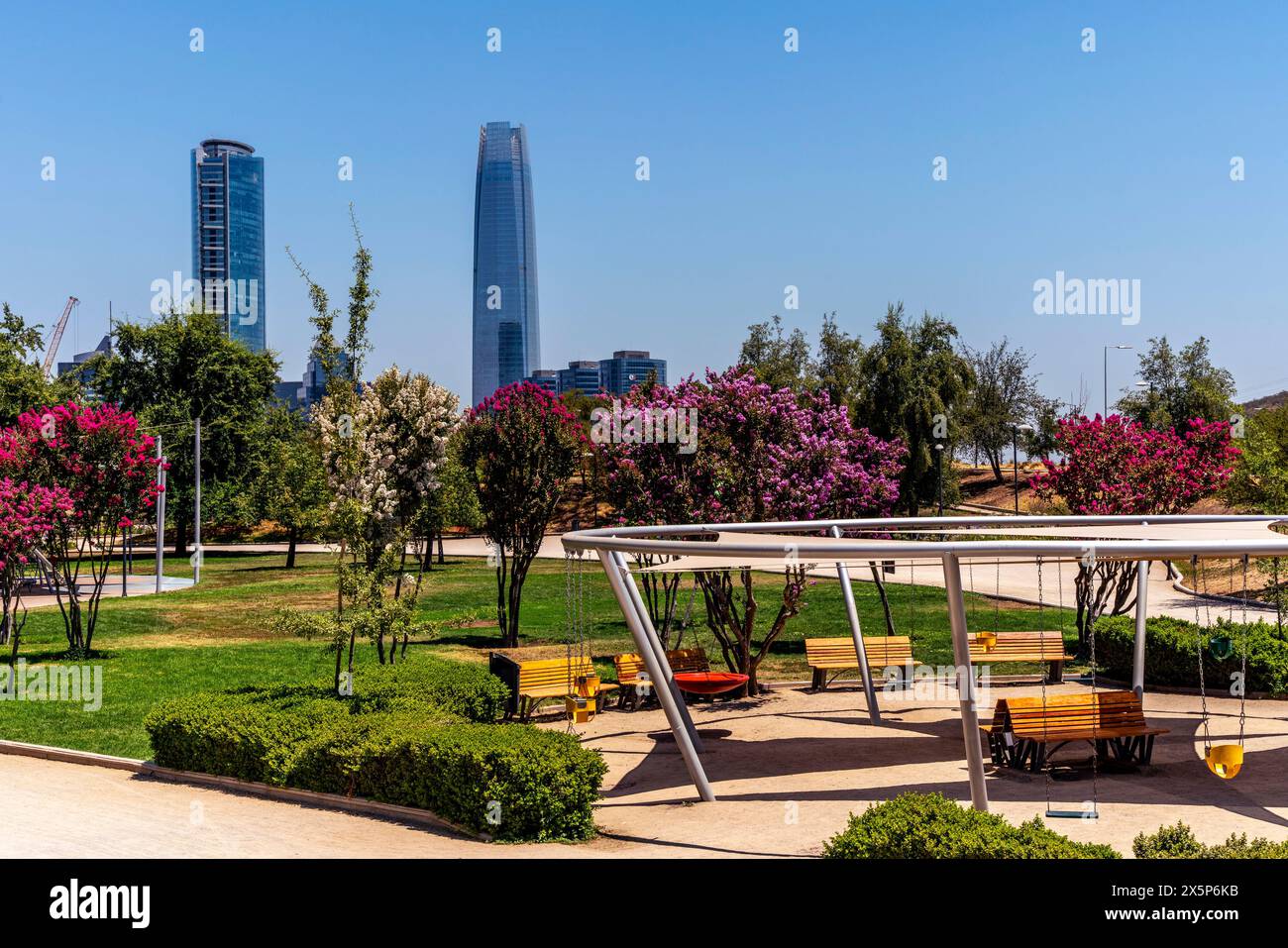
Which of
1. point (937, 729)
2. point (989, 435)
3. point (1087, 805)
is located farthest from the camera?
point (989, 435)

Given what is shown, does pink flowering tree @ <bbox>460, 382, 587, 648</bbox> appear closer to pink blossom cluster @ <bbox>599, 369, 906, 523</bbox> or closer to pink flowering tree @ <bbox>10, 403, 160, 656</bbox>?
pink blossom cluster @ <bbox>599, 369, 906, 523</bbox>

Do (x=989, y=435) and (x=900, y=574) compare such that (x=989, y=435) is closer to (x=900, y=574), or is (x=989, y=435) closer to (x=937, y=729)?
(x=900, y=574)

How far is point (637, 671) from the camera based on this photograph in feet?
57.3

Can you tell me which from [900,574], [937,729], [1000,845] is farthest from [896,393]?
[1000,845]

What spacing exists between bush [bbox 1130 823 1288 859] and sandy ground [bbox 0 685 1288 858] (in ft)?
5.77

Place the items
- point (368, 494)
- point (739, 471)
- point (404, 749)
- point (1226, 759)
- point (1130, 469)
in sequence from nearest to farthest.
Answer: point (1226, 759), point (404, 749), point (368, 494), point (739, 471), point (1130, 469)

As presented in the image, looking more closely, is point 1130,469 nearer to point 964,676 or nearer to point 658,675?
point 658,675

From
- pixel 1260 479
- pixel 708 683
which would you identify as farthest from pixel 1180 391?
pixel 708 683

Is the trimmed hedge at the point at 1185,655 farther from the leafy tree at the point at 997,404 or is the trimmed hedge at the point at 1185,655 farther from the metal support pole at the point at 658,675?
the leafy tree at the point at 997,404

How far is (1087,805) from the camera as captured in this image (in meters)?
11.2

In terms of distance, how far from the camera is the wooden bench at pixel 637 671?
1706 centimetres

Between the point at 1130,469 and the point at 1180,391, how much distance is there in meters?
50.0

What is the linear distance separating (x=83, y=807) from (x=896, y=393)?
4704 cm

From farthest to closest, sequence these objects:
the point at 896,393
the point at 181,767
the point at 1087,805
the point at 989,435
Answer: the point at 989,435 → the point at 896,393 → the point at 181,767 → the point at 1087,805
